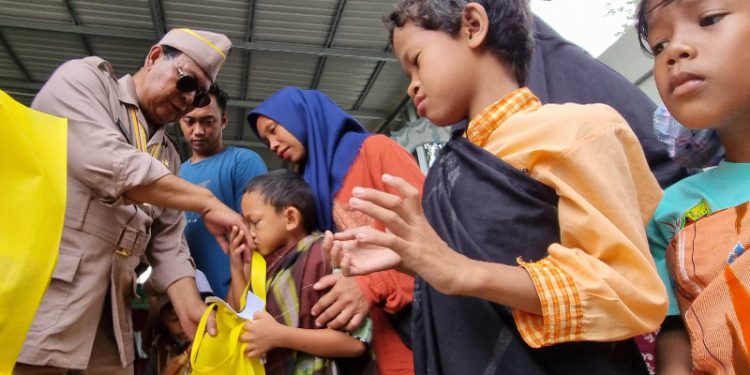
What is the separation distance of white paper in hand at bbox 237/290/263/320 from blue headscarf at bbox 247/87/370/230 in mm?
407

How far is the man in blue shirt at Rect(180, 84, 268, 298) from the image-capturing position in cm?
280

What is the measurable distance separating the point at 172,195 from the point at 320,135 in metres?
0.62

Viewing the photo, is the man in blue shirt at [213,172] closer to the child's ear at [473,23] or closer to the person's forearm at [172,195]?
the person's forearm at [172,195]

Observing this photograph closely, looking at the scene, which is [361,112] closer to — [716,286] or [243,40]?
[243,40]

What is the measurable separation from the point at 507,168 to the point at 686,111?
1.02 ft

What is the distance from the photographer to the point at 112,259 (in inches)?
80.2

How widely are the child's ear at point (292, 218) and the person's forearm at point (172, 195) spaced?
0.24 metres

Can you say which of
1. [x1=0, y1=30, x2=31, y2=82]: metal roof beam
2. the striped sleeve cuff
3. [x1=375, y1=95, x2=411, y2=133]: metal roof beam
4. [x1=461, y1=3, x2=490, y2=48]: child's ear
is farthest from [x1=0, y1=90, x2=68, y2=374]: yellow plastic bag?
[x1=375, y1=95, x2=411, y2=133]: metal roof beam

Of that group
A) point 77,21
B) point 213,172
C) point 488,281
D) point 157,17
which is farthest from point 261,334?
point 77,21

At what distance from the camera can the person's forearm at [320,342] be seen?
6.06 feet

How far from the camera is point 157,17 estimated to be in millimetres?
6434

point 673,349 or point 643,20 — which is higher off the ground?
point 643,20

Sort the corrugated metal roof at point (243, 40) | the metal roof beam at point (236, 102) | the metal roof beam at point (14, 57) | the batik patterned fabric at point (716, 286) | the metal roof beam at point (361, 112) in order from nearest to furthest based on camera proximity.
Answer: the batik patterned fabric at point (716, 286)
the corrugated metal roof at point (243, 40)
the metal roof beam at point (14, 57)
the metal roof beam at point (236, 102)
the metal roof beam at point (361, 112)

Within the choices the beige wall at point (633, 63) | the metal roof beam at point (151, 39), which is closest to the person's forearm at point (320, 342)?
the beige wall at point (633, 63)
